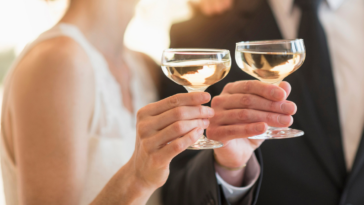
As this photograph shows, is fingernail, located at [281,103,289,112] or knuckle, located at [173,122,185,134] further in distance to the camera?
fingernail, located at [281,103,289,112]

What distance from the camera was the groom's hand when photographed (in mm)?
1015

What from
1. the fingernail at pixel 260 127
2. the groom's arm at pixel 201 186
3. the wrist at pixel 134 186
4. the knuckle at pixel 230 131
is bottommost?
the groom's arm at pixel 201 186

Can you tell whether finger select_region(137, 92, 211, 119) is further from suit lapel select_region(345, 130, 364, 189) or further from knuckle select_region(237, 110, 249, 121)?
suit lapel select_region(345, 130, 364, 189)

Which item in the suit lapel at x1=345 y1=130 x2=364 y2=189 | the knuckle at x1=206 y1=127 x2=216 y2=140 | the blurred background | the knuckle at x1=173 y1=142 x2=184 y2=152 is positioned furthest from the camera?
the blurred background

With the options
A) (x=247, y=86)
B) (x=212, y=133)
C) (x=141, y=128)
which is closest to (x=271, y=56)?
(x=247, y=86)

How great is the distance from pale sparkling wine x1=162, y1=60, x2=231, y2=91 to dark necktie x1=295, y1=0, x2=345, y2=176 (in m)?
0.83

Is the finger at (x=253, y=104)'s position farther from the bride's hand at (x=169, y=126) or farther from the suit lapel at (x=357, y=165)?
the suit lapel at (x=357, y=165)

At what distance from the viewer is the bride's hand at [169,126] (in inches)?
35.6

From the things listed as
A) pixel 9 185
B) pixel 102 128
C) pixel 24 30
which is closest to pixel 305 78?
pixel 102 128

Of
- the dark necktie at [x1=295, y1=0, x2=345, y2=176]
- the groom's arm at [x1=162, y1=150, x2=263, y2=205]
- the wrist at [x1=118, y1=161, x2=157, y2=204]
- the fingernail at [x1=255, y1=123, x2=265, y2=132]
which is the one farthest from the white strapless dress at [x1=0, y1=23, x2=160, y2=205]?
the dark necktie at [x1=295, y1=0, x2=345, y2=176]

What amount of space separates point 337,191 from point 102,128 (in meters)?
1.22

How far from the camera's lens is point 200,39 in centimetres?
194

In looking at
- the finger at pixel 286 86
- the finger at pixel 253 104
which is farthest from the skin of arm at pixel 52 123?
the finger at pixel 286 86

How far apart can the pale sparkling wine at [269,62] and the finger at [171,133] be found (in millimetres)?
272
